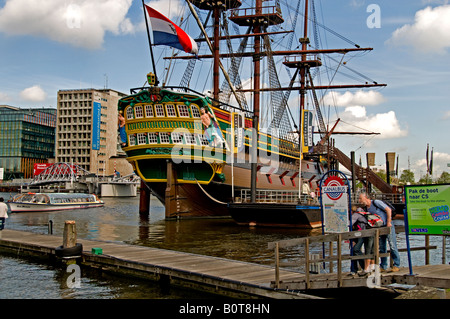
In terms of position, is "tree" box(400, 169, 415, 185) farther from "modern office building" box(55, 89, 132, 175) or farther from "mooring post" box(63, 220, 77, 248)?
"mooring post" box(63, 220, 77, 248)

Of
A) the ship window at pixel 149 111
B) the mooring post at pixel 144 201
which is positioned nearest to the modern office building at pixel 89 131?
the mooring post at pixel 144 201

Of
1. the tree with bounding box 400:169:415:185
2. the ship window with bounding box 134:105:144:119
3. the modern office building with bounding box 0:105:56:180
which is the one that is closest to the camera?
the ship window with bounding box 134:105:144:119

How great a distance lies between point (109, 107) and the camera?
478 feet

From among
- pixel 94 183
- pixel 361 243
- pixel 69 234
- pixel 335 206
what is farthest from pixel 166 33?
pixel 94 183

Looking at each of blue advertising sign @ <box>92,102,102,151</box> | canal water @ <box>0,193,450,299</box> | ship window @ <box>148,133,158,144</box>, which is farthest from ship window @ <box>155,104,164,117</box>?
blue advertising sign @ <box>92,102,102,151</box>

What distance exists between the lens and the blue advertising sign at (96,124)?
13962cm

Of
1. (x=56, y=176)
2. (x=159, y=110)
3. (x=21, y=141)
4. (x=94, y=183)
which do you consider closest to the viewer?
(x=159, y=110)

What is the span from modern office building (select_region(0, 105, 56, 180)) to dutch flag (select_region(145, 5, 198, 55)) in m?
134

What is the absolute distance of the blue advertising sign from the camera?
140 m

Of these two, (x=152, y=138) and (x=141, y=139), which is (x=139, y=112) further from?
(x=152, y=138)

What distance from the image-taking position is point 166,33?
3231cm

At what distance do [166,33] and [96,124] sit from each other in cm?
11336

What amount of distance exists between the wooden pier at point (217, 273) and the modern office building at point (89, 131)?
12495 centimetres
